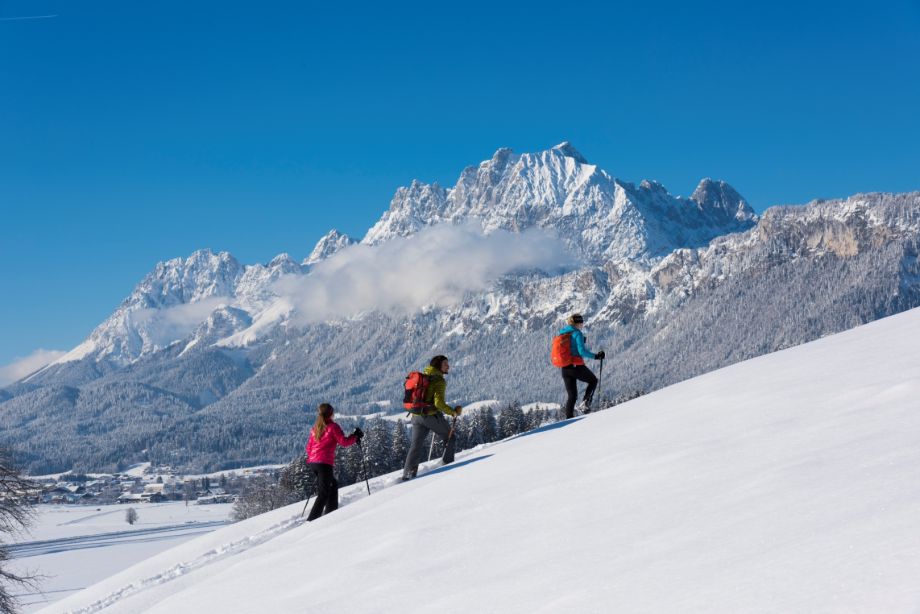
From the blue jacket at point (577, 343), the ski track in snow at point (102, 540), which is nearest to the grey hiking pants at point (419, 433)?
the blue jacket at point (577, 343)

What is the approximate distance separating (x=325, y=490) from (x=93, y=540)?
92.0 m

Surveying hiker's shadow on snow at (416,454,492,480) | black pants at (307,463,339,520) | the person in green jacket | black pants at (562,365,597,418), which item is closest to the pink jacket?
black pants at (307,463,339,520)

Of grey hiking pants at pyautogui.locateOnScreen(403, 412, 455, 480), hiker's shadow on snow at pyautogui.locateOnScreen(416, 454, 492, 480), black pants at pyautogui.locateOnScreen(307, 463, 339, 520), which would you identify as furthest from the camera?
grey hiking pants at pyautogui.locateOnScreen(403, 412, 455, 480)

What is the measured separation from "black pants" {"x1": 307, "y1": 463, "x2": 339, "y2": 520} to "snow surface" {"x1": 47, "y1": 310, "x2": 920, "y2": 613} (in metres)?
0.92

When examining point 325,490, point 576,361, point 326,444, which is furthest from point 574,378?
point 325,490

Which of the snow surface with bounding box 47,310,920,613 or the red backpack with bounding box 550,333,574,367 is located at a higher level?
the red backpack with bounding box 550,333,574,367

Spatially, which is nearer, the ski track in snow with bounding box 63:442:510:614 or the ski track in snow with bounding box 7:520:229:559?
the ski track in snow with bounding box 63:442:510:614

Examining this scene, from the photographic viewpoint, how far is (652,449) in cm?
984

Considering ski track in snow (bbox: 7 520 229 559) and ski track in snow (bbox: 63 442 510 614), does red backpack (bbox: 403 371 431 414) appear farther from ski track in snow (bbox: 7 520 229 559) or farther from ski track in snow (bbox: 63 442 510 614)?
ski track in snow (bbox: 7 520 229 559)

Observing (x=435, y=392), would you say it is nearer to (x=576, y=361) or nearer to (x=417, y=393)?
(x=417, y=393)

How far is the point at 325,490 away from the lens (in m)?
14.5

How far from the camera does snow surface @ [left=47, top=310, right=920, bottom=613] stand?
196 inches

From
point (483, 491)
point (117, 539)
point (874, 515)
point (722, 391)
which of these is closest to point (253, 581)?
point (483, 491)

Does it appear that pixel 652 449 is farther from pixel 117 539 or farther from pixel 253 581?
pixel 117 539
